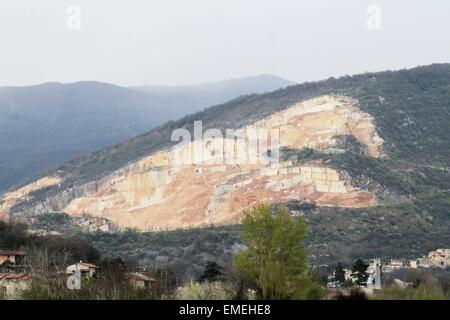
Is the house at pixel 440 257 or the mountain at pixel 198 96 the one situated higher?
the mountain at pixel 198 96

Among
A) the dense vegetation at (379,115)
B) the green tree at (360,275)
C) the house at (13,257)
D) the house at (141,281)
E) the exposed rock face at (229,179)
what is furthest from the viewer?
the dense vegetation at (379,115)

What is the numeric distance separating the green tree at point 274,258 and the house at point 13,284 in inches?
254

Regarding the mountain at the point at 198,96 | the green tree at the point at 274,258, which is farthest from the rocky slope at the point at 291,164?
the mountain at the point at 198,96

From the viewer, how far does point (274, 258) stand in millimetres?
23719

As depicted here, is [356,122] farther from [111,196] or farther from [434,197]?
[111,196]

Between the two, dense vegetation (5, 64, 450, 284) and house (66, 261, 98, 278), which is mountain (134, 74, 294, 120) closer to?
dense vegetation (5, 64, 450, 284)

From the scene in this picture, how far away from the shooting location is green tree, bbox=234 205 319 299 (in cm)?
2284

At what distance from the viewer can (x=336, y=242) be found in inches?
2050

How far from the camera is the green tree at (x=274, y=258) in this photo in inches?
899

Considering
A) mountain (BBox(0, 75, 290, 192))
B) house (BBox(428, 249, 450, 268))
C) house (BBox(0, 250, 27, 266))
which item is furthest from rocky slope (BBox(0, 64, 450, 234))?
mountain (BBox(0, 75, 290, 192))

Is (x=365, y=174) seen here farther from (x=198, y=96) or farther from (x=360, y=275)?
(x=198, y=96)

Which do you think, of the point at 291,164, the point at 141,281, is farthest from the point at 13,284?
the point at 291,164

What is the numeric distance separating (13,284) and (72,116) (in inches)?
5285

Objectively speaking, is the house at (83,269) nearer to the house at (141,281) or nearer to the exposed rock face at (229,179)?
the house at (141,281)
